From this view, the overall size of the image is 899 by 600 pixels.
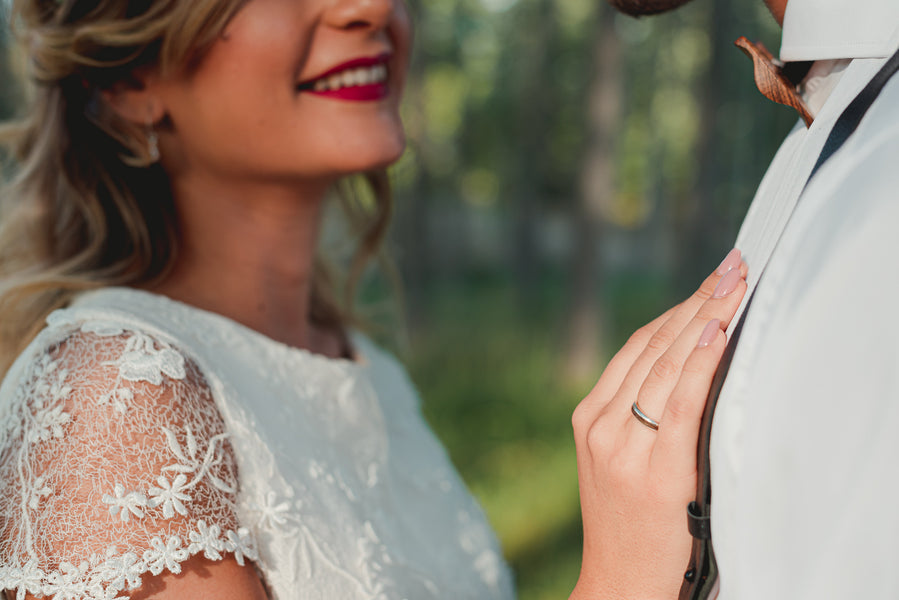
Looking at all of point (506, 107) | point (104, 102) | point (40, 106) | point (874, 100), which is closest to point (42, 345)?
point (104, 102)

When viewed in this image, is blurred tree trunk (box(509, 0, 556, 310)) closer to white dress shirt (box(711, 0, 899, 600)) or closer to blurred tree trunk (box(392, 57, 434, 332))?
blurred tree trunk (box(392, 57, 434, 332))

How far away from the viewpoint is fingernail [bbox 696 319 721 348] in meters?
0.93

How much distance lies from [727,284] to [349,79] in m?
1.17

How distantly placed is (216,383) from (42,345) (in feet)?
1.10

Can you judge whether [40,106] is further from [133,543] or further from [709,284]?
[709,284]

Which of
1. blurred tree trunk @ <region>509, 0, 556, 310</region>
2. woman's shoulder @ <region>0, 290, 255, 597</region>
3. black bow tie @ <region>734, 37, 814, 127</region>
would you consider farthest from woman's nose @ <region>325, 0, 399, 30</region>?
blurred tree trunk @ <region>509, 0, 556, 310</region>

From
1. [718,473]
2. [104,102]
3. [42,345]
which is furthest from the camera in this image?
[104,102]

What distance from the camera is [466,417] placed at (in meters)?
6.88

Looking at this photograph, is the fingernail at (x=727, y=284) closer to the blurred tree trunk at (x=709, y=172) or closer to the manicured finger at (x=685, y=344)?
the manicured finger at (x=685, y=344)

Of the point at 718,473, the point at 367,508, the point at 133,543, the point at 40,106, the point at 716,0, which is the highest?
the point at 716,0

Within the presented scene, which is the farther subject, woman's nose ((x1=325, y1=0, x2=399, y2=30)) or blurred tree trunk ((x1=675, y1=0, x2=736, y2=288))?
blurred tree trunk ((x1=675, y1=0, x2=736, y2=288))

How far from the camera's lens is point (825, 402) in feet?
2.36

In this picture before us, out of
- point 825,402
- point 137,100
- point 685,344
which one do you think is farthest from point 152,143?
point 825,402

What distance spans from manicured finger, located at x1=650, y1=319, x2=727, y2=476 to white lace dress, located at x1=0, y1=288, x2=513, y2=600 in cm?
78
